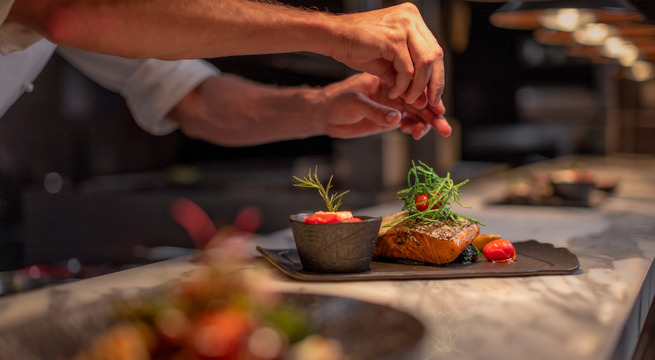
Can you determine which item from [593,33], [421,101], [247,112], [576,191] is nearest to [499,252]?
[421,101]

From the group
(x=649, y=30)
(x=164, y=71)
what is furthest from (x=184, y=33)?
(x=649, y=30)

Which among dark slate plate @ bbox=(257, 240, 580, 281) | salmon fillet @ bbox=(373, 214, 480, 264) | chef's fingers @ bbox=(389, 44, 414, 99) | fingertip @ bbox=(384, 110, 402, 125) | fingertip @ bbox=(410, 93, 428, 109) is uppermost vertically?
chef's fingers @ bbox=(389, 44, 414, 99)

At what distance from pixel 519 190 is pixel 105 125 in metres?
2.22

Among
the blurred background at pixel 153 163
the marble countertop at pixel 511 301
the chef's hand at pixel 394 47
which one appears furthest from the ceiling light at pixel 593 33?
the chef's hand at pixel 394 47

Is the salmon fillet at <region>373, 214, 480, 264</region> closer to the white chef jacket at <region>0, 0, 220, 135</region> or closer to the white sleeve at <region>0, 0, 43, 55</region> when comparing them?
the white sleeve at <region>0, 0, 43, 55</region>

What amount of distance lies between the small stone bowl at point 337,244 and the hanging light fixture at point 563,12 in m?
1.75

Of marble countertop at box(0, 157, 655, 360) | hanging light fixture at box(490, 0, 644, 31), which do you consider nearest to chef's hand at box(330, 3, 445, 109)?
marble countertop at box(0, 157, 655, 360)

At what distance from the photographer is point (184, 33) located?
1083 millimetres

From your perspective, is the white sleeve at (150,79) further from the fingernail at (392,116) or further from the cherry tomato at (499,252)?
the cherry tomato at (499,252)

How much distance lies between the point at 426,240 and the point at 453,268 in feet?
0.23

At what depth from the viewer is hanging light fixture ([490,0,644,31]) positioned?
7.91 feet

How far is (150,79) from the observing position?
2.05m

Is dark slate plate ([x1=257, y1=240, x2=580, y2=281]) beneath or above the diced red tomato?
beneath

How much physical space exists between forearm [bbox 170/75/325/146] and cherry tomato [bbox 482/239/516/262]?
1.98 feet
